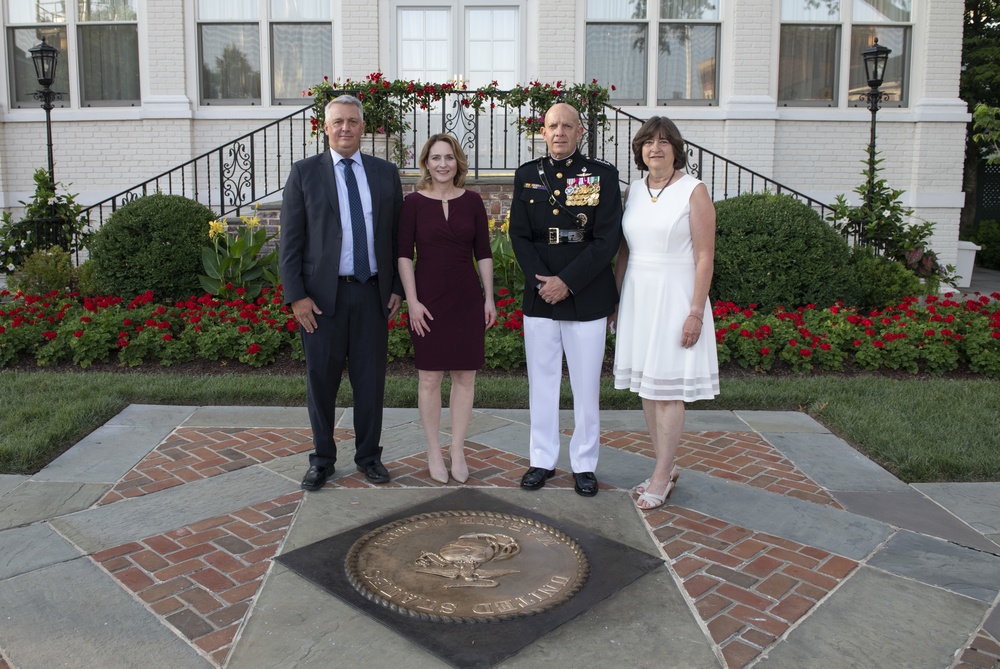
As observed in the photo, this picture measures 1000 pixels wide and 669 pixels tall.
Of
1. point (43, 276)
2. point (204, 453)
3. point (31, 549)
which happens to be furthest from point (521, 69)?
point (31, 549)

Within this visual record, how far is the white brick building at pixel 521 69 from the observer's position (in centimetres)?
1160

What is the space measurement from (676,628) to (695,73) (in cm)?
1072

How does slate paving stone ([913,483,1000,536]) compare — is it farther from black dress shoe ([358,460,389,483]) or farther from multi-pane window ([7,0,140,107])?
multi-pane window ([7,0,140,107])

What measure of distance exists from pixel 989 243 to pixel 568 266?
1672cm

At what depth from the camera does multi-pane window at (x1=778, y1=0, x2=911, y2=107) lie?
12031 millimetres

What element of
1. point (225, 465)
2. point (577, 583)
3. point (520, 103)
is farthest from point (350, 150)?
point (520, 103)

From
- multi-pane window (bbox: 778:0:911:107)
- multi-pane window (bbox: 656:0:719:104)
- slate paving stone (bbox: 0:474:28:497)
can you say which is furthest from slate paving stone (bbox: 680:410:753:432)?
multi-pane window (bbox: 778:0:911:107)

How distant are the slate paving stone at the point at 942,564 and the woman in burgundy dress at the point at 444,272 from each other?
Result: 6.58 feet

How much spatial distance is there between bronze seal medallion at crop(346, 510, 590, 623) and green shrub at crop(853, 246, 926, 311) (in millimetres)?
6393

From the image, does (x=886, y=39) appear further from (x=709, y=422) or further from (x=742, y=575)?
(x=742, y=575)

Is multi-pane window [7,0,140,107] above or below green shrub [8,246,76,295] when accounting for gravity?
above

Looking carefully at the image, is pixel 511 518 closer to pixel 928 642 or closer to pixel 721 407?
pixel 928 642

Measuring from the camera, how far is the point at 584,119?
10.0 m

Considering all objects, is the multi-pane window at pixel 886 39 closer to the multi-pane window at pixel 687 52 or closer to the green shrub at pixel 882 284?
the multi-pane window at pixel 687 52
